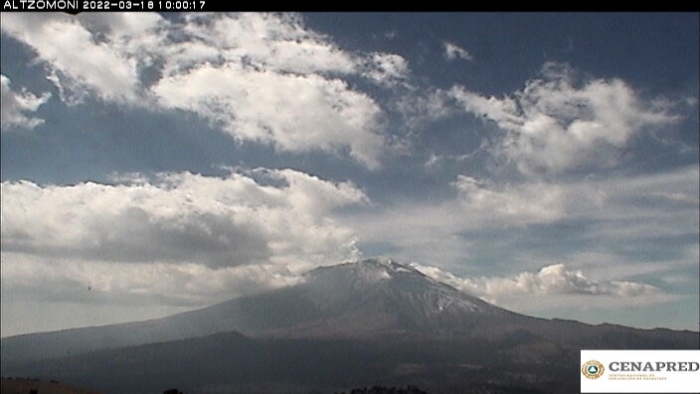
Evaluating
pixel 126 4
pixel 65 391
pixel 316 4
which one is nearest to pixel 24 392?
pixel 65 391

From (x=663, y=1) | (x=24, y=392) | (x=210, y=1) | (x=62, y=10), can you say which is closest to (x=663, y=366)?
(x=663, y=1)

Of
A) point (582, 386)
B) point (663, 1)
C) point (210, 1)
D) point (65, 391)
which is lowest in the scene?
point (65, 391)

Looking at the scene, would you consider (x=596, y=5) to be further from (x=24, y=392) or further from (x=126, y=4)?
(x=24, y=392)

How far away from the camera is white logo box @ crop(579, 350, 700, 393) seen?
4041 centimetres

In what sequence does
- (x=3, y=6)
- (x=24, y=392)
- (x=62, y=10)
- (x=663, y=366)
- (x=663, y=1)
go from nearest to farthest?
(x=663, y=1) < (x=62, y=10) < (x=3, y=6) < (x=663, y=366) < (x=24, y=392)

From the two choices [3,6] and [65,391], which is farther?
[65,391]

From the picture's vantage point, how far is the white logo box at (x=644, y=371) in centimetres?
4041

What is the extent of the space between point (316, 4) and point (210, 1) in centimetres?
479

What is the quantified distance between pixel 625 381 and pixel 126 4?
38976 millimetres

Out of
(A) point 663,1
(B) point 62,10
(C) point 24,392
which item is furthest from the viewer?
(C) point 24,392

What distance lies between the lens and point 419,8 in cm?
1733

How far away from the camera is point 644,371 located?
42125 millimetres

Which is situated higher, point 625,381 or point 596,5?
point 596,5

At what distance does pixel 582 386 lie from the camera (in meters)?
41.7
